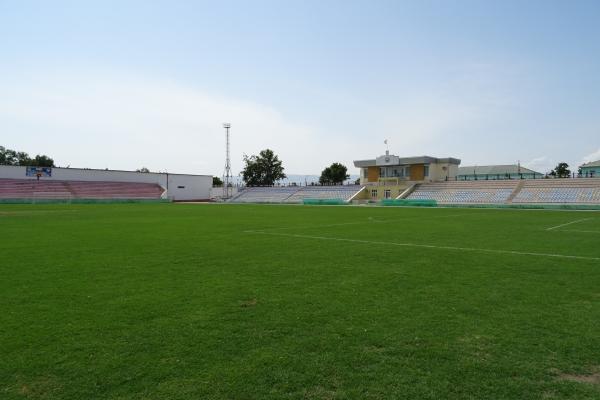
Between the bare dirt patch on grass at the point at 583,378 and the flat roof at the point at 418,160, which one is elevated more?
the flat roof at the point at 418,160

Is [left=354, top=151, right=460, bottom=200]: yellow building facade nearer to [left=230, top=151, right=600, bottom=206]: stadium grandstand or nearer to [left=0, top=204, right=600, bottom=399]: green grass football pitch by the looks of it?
[left=230, top=151, right=600, bottom=206]: stadium grandstand

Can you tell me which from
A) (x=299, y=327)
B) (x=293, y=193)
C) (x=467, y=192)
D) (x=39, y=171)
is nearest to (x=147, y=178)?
(x=39, y=171)

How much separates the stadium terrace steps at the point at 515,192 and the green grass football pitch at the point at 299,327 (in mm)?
43996

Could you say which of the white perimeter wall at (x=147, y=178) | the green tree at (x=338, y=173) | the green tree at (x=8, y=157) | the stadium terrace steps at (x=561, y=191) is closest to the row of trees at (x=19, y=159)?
the green tree at (x=8, y=157)

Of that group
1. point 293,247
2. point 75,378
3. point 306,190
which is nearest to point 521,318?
point 75,378

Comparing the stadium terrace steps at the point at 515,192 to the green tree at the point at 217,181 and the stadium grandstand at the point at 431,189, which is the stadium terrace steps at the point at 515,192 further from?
the green tree at the point at 217,181

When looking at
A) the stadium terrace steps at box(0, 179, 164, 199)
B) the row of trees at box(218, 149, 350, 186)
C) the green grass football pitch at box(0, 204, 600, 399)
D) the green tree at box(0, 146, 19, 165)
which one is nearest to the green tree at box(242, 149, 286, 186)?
→ the row of trees at box(218, 149, 350, 186)

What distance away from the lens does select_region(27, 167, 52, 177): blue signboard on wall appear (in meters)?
65.0

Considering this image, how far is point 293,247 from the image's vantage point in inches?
513

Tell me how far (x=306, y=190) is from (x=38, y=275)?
65861 mm

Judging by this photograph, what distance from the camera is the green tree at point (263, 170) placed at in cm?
9781

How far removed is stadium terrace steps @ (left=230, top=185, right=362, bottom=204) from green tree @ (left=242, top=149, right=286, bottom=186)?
18.1 metres

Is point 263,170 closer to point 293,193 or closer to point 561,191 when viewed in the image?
point 293,193

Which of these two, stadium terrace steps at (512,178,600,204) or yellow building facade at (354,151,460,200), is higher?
yellow building facade at (354,151,460,200)
